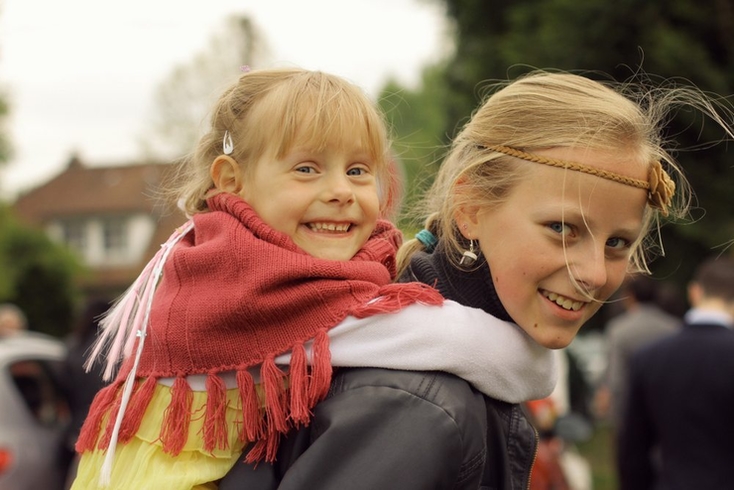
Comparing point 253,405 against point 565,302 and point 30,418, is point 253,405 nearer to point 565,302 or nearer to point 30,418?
point 565,302

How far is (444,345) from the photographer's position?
6.59 ft

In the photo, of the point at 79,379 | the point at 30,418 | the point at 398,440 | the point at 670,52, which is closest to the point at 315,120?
the point at 398,440

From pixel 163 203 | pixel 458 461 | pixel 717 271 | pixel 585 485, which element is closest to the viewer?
pixel 458 461

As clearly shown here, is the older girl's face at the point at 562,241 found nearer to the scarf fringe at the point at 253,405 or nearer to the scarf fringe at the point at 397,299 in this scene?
the scarf fringe at the point at 397,299

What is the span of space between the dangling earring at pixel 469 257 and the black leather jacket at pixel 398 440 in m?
0.04

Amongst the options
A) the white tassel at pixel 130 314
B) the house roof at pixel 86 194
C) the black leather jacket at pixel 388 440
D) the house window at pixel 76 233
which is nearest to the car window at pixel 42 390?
the white tassel at pixel 130 314

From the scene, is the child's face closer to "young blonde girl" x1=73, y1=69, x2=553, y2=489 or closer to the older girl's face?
"young blonde girl" x1=73, y1=69, x2=553, y2=489

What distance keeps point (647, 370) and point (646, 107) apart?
3.67 meters

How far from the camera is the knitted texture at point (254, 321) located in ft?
6.73

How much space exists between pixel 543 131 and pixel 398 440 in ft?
2.19

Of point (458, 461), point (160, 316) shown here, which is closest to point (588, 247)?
point (458, 461)

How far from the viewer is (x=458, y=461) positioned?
1.91 meters

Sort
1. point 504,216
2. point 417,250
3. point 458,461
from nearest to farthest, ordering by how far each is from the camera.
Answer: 1. point 458,461
2. point 504,216
3. point 417,250

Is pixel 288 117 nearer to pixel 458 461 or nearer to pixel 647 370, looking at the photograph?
Result: pixel 458 461
